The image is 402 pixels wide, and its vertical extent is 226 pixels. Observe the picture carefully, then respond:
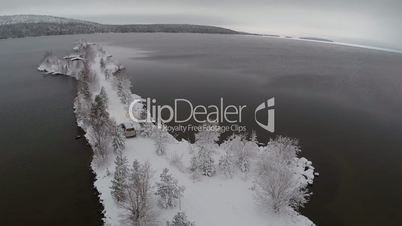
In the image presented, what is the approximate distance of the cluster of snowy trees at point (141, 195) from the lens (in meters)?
26.6

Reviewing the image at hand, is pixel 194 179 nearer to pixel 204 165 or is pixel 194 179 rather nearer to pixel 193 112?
pixel 204 165

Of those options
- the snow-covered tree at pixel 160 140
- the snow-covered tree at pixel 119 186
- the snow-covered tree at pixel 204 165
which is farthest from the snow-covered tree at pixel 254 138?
the snow-covered tree at pixel 119 186

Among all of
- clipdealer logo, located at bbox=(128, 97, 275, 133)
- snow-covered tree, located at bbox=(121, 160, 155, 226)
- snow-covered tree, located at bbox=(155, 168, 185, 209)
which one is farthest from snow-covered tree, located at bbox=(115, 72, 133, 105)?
snow-covered tree, located at bbox=(121, 160, 155, 226)

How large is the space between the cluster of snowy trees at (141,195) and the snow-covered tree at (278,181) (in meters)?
9.47

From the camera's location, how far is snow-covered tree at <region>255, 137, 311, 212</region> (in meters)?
29.4

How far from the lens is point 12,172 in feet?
124

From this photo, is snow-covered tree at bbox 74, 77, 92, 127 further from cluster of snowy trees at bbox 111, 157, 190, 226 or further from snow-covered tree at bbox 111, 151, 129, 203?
cluster of snowy trees at bbox 111, 157, 190, 226

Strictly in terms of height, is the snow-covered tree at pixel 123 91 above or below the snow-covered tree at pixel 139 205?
above

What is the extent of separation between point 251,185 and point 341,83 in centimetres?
7637

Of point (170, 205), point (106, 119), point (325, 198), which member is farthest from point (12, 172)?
point (325, 198)

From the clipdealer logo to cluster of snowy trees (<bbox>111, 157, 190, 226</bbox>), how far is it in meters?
19.4

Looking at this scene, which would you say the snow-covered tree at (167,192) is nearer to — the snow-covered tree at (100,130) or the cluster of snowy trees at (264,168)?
the cluster of snowy trees at (264,168)

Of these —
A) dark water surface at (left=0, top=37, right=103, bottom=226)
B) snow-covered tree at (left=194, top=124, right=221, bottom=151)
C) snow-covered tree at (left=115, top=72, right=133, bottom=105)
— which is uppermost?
snow-covered tree at (left=115, top=72, right=133, bottom=105)

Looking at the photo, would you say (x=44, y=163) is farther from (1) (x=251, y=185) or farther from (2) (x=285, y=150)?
(2) (x=285, y=150)
